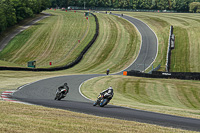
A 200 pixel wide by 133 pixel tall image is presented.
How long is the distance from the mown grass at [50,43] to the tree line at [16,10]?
6.11 meters

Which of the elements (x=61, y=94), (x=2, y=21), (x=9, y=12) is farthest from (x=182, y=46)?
(x=9, y=12)

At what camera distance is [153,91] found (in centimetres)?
3572

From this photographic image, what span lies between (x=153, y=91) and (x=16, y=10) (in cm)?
8478

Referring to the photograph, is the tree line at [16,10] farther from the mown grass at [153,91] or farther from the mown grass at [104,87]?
the mown grass at [153,91]

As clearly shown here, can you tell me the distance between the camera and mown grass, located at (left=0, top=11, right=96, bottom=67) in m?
73.9

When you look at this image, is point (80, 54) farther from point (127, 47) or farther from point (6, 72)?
point (6, 72)

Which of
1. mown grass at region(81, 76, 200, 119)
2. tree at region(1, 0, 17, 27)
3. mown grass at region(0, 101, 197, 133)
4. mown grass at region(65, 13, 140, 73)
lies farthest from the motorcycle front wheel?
tree at region(1, 0, 17, 27)

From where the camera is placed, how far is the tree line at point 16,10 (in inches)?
3671

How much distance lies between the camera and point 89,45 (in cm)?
8062

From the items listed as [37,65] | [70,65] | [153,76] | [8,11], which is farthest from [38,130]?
[8,11]

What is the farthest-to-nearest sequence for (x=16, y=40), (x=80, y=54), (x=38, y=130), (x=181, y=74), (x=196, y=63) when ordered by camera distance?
1. (x=16, y=40)
2. (x=80, y=54)
3. (x=196, y=63)
4. (x=181, y=74)
5. (x=38, y=130)

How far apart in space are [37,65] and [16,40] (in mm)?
24634

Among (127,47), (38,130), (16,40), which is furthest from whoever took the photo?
(16,40)

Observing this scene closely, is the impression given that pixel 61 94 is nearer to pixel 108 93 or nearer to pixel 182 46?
pixel 108 93
